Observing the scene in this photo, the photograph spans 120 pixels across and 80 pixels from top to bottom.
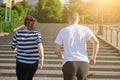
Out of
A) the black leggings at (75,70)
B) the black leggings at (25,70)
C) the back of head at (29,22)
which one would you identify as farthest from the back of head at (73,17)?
the black leggings at (25,70)

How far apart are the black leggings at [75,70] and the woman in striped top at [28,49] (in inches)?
37.4

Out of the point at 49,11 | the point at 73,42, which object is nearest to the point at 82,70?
the point at 73,42

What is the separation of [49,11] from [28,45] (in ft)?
157

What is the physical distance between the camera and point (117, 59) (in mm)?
14695

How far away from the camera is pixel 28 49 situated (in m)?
6.84

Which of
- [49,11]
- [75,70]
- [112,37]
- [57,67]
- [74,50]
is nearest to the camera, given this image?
[75,70]

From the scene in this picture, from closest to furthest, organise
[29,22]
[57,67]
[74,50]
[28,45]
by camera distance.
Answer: [74,50]
[29,22]
[28,45]
[57,67]

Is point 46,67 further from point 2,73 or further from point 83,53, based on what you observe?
point 83,53

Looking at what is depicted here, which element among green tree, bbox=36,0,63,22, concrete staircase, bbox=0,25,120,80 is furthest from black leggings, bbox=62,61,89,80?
green tree, bbox=36,0,63,22

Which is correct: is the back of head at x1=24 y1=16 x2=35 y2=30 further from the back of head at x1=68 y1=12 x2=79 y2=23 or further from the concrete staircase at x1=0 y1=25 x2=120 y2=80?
the concrete staircase at x1=0 y1=25 x2=120 y2=80

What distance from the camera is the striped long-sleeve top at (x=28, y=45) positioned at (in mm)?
6805

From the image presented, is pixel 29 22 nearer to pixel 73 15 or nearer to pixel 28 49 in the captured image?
pixel 28 49

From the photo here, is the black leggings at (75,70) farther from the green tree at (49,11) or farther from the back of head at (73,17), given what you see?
the green tree at (49,11)

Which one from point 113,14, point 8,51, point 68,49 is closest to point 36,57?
point 68,49
